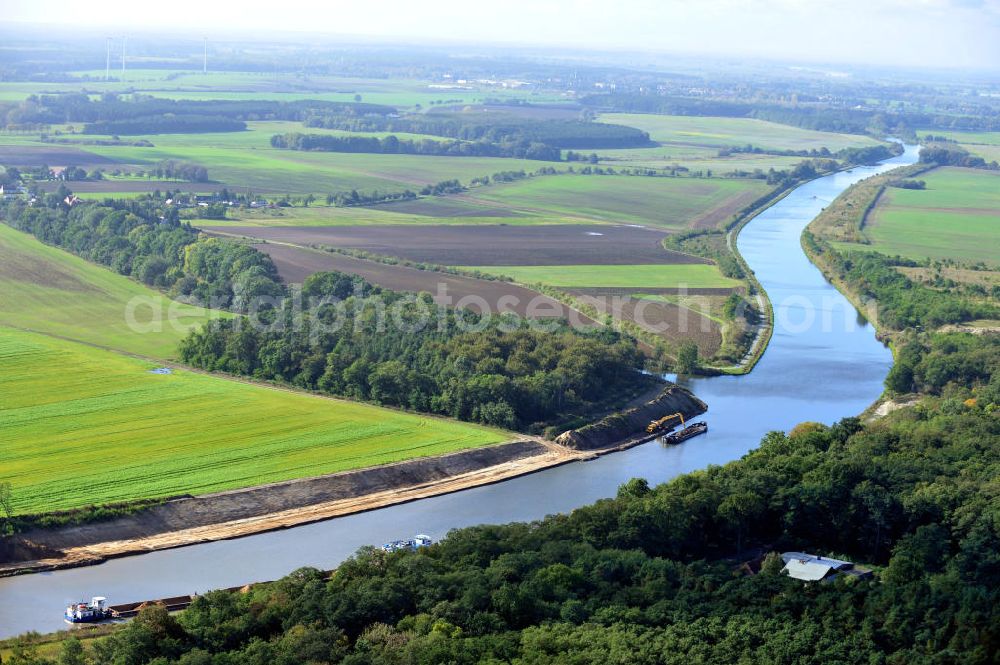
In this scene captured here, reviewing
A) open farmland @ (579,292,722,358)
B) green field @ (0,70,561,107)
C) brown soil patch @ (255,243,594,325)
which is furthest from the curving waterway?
green field @ (0,70,561,107)

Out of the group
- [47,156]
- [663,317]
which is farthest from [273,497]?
[47,156]

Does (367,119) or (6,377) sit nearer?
(6,377)

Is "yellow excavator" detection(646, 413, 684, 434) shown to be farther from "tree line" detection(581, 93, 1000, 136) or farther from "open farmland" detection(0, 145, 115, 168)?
"tree line" detection(581, 93, 1000, 136)

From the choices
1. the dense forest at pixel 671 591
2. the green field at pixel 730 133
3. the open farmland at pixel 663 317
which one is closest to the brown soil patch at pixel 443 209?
the open farmland at pixel 663 317

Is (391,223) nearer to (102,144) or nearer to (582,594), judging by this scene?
(102,144)

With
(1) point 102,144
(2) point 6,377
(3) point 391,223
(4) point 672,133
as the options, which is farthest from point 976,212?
(2) point 6,377

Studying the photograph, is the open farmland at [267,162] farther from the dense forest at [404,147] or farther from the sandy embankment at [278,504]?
the sandy embankment at [278,504]
